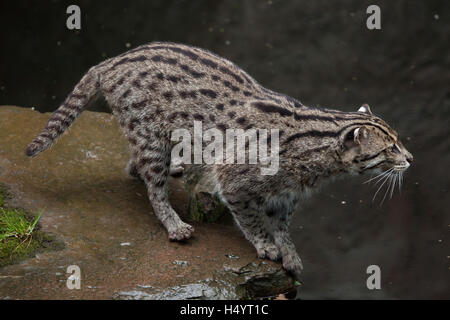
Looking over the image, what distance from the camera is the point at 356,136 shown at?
18.4ft

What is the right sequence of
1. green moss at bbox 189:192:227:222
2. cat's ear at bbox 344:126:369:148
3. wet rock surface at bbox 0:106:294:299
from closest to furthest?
wet rock surface at bbox 0:106:294:299 → cat's ear at bbox 344:126:369:148 → green moss at bbox 189:192:227:222

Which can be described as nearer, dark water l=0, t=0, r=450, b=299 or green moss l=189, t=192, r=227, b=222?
green moss l=189, t=192, r=227, b=222

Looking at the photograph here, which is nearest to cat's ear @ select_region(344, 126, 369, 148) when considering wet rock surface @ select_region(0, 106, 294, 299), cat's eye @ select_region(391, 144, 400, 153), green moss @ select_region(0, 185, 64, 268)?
cat's eye @ select_region(391, 144, 400, 153)

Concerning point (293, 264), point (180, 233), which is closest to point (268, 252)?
point (293, 264)

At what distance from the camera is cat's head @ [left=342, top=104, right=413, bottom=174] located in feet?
18.5

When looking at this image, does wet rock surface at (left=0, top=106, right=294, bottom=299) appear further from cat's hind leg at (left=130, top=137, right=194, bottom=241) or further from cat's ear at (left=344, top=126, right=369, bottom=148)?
cat's ear at (left=344, top=126, right=369, bottom=148)

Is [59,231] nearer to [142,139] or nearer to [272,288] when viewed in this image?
[142,139]

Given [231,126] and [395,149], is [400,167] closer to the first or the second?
[395,149]

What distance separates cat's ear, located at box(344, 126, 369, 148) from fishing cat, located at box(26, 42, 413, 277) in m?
0.01

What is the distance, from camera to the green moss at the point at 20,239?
5.48 metres

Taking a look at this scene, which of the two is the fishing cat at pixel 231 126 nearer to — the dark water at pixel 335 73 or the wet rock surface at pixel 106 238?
the wet rock surface at pixel 106 238

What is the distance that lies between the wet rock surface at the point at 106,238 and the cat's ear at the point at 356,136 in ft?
4.30

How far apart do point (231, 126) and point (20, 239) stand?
2.13m

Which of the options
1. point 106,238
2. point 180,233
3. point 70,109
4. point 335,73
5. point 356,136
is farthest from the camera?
point 335,73
